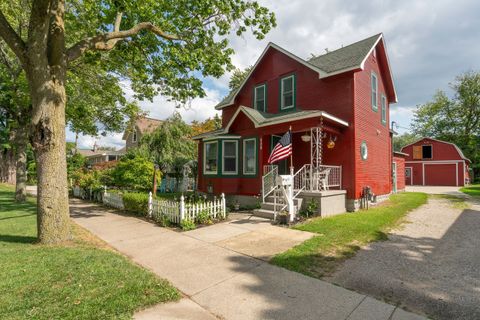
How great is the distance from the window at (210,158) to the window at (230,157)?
0.54 metres

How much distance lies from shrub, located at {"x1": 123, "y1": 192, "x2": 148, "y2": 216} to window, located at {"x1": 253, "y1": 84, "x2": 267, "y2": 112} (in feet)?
25.7

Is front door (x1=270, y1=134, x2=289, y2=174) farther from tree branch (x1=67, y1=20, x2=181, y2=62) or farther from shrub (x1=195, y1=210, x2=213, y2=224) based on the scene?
tree branch (x1=67, y1=20, x2=181, y2=62)

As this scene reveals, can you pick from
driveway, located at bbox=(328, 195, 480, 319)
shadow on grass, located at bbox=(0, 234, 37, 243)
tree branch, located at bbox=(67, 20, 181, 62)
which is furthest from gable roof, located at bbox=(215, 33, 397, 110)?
shadow on grass, located at bbox=(0, 234, 37, 243)

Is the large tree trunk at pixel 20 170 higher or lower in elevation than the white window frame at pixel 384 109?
lower

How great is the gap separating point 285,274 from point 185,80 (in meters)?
8.10

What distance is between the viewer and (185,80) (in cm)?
998

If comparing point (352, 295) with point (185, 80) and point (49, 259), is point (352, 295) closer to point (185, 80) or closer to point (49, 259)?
point (49, 259)

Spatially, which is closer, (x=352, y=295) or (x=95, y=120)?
(x=352, y=295)

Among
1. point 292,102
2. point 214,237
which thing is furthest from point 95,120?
point 214,237

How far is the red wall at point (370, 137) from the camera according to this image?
1105 centimetres

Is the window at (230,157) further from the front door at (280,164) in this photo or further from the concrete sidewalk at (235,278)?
the concrete sidewalk at (235,278)

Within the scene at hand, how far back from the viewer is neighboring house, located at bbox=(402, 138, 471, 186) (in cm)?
2845

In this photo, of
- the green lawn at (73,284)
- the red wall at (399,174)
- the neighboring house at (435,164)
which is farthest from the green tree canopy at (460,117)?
the green lawn at (73,284)

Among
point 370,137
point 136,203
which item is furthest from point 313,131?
point 136,203
